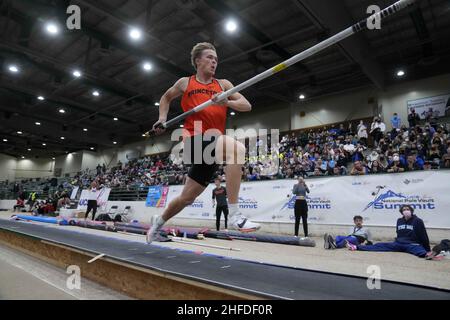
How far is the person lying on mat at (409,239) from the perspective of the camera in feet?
15.3

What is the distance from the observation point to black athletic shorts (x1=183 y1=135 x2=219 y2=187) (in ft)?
7.88

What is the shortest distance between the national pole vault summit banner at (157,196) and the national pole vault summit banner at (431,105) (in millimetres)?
10951

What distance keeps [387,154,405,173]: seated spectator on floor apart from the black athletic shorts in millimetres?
5760

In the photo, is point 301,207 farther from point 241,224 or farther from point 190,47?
point 190,47

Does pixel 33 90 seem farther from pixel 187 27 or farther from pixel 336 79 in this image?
pixel 336 79

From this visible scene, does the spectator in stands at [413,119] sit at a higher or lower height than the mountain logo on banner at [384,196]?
higher

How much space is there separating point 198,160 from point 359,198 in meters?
5.75

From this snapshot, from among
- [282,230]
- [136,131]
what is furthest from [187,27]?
[136,131]

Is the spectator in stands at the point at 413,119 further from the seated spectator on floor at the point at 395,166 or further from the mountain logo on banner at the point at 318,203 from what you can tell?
the mountain logo on banner at the point at 318,203

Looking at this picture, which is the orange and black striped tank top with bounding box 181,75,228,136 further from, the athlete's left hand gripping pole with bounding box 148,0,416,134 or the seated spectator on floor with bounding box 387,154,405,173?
the seated spectator on floor with bounding box 387,154,405,173

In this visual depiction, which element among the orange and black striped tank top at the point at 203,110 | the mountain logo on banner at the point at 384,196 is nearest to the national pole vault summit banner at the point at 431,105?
the mountain logo on banner at the point at 384,196

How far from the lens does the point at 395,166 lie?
714 cm

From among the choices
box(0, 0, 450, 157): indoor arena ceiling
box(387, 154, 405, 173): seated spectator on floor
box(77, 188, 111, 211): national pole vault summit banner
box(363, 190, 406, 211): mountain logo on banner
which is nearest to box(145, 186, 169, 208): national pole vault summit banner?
box(77, 188, 111, 211): national pole vault summit banner
